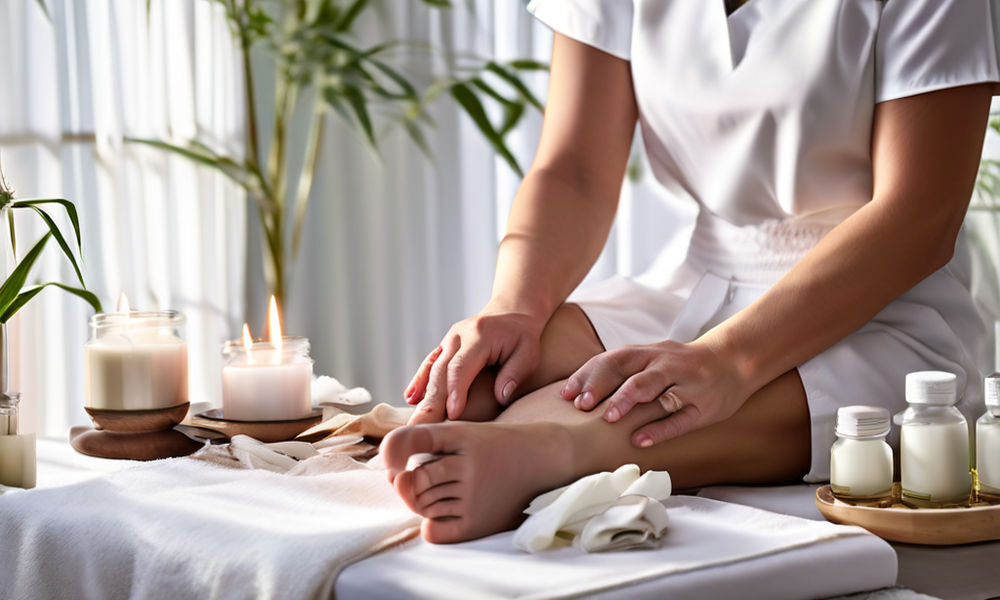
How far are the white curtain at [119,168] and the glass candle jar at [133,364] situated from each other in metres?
1.19

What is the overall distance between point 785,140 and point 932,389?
0.46 metres

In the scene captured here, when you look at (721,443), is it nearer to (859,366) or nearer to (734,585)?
(859,366)

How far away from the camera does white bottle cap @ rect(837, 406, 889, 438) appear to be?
85 centimetres

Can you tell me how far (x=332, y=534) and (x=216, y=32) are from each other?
2193 millimetres

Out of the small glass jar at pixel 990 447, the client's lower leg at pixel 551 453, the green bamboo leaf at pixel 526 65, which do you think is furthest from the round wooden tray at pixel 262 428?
the green bamboo leaf at pixel 526 65

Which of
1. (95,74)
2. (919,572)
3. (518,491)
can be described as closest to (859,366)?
(919,572)

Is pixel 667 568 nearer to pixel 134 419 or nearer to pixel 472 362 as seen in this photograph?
pixel 472 362

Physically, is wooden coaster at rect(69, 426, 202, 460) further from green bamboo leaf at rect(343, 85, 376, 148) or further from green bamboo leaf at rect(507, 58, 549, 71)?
green bamboo leaf at rect(507, 58, 549, 71)

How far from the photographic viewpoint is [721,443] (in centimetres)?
101

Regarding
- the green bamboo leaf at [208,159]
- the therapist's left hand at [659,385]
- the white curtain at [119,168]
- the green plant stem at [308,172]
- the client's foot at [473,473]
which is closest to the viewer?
the client's foot at [473,473]

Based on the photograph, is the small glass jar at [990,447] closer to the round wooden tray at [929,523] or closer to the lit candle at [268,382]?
the round wooden tray at [929,523]

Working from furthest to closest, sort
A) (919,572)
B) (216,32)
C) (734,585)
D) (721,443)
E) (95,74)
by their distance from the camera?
(216,32), (95,74), (721,443), (919,572), (734,585)

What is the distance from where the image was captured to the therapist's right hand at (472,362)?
3.36 feet

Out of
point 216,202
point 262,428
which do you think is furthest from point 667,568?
point 216,202
